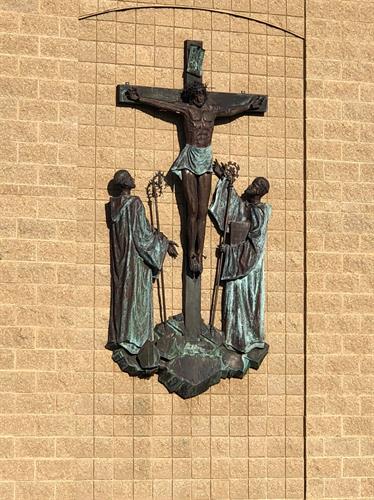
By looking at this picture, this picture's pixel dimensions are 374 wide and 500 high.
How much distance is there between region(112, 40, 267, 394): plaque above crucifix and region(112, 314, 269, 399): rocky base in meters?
0.08

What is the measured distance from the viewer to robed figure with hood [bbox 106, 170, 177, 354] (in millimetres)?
14680

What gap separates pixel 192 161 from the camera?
1489 cm

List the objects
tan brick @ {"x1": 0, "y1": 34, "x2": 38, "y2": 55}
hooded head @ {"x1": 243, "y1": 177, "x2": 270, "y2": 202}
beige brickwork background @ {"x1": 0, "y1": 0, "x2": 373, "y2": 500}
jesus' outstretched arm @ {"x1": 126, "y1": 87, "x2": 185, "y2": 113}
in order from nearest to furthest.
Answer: beige brickwork background @ {"x1": 0, "y1": 0, "x2": 373, "y2": 500}
tan brick @ {"x1": 0, "y1": 34, "x2": 38, "y2": 55}
jesus' outstretched arm @ {"x1": 126, "y1": 87, "x2": 185, "y2": 113}
hooded head @ {"x1": 243, "y1": 177, "x2": 270, "y2": 202}

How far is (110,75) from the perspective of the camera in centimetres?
1495

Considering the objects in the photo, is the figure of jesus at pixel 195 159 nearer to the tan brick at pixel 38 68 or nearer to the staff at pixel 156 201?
the staff at pixel 156 201

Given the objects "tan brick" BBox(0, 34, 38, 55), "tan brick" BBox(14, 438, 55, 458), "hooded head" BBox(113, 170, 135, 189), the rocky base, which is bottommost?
"tan brick" BBox(14, 438, 55, 458)

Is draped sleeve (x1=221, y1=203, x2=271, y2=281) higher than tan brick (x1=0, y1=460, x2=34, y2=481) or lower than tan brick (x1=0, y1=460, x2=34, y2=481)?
higher

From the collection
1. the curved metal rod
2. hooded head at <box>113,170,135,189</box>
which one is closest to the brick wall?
the curved metal rod

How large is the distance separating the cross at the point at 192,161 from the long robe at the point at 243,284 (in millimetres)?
227

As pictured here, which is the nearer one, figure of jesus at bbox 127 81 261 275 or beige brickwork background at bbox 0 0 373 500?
beige brickwork background at bbox 0 0 373 500

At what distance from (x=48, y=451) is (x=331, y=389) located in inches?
107

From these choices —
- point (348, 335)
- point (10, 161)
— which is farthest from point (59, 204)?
point (348, 335)

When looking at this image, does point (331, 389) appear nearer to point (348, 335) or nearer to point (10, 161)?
point (348, 335)

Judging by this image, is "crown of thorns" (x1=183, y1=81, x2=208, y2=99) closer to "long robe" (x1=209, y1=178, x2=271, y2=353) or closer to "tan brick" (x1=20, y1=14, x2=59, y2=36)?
"long robe" (x1=209, y1=178, x2=271, y2=353)
